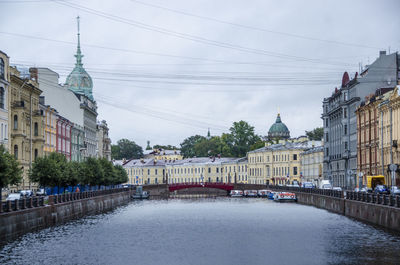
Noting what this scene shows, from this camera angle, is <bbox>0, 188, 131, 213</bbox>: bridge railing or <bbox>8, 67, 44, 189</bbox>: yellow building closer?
<bbox>0, 188, 131, 213</bbox>: bridge railing

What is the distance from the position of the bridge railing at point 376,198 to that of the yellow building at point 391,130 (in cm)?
1509

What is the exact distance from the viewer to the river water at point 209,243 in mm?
39344

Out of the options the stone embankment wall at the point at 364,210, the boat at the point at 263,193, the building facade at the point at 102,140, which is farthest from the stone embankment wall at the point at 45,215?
the building facade at the point at 102,140

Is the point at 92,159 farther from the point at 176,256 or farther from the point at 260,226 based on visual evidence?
the point at 176,256

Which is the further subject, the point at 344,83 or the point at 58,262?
the point at 344,83

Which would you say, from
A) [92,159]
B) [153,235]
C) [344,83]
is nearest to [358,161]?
[344,83]

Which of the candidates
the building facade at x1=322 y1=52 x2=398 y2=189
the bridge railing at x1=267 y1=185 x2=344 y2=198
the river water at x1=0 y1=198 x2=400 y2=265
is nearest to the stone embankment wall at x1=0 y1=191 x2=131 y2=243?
the river water at x1=0 y1=198 x2=400 y2=265

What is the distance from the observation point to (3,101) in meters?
72.4

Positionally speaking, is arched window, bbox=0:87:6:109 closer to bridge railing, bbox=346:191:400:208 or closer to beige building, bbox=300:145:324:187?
bridge railing, bbox=346:191:400:208

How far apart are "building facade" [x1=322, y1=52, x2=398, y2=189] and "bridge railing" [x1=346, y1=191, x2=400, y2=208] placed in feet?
110

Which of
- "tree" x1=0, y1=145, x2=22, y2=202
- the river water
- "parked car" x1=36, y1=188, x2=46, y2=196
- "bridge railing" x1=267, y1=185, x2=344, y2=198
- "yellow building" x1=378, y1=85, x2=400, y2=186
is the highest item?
"yellow building" x1=378, y1=85, x2=400, y2=186

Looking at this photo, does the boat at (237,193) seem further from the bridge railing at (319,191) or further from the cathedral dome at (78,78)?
the cathedral dome at (78,78)

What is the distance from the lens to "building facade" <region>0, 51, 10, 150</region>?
7106cm

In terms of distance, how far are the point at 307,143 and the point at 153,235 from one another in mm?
123462
